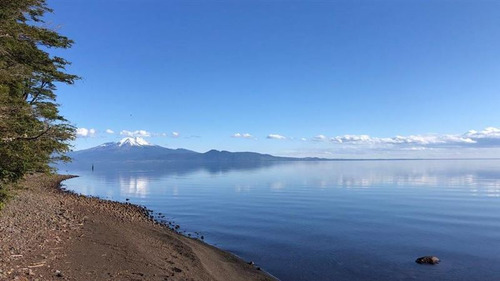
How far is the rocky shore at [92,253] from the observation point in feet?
35.8

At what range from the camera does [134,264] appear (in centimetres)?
1290

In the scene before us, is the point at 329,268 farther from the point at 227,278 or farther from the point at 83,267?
the point at 83,267

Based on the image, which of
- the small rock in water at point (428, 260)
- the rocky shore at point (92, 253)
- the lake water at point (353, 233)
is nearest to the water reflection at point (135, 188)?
the lake water at point (353, 233)

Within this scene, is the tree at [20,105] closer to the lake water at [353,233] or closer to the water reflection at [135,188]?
the lake water at [353,233]

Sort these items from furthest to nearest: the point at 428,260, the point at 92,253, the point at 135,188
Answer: the point at 135,188 < the point at 428,260 < the point at 92,253

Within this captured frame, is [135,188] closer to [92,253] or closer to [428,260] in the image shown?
[92,253]

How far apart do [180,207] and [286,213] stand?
13216 mm

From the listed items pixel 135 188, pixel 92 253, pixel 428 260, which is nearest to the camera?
pixel 92 253

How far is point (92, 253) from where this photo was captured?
43.9ft

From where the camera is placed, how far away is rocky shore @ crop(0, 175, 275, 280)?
10.9 m

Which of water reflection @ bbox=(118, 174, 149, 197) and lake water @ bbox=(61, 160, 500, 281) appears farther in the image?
water reflection @ bbox=(118, 174, 149, 197)

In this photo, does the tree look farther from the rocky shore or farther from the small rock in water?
the small rock in water

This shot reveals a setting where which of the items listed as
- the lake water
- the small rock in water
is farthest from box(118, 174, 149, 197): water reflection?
the small rock in water

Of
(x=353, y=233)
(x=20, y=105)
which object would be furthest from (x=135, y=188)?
(x=20, y=105)
